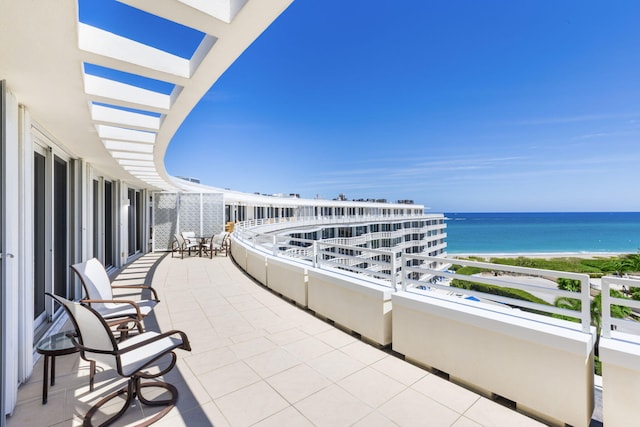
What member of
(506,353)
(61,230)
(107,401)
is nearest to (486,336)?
(506,353)

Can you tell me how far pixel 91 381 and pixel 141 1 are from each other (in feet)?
10.5

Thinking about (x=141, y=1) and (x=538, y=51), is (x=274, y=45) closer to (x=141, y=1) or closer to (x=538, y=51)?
(x=141, y=1)

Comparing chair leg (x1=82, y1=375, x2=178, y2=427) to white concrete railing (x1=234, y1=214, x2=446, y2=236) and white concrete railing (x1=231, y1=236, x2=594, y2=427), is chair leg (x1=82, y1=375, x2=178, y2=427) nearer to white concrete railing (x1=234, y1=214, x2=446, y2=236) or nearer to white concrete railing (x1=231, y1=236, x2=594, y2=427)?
white concrete railing (x1=231, y1=236, x2=594, y2=427)

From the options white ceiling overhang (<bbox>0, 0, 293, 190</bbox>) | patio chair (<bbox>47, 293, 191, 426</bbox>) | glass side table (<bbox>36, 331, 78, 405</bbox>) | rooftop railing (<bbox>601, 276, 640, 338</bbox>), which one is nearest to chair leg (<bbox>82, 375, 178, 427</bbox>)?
patio chair (<bbox>47, 293, 191, 426</bbox>)

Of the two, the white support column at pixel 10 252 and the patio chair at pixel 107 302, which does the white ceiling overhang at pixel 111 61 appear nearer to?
the white support column at pixel 10 252

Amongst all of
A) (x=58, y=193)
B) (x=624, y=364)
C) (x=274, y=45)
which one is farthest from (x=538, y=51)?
(x=58, y=193)

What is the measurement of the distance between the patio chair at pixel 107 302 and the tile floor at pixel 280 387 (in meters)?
0.51

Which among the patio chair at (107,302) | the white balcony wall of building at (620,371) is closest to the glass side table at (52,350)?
the patio chair at (107,302)

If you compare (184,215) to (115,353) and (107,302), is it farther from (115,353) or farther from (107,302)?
(115,353)

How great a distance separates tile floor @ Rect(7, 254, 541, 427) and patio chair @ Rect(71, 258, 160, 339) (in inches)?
20.3

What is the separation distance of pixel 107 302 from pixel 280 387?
220cm

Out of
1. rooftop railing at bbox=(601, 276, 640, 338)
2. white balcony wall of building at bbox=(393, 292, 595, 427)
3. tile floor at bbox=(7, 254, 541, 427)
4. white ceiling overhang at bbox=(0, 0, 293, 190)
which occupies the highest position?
white ceiling overhang at bbox=(0, 0, 293, 190)

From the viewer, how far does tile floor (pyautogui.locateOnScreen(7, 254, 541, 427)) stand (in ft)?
7.13

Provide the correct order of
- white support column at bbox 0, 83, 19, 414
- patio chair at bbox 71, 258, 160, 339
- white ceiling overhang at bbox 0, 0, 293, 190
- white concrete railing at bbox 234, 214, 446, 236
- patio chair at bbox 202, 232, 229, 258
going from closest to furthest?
1. white ceiling overhang at bbox 0, 0, 293, 190
2. white support column at bbox 0, 83, 19, 414
3. patio chair at bbox 71, 258, 160, 339
4. patio chair at bbox 202, 232, 229, 258
5. white concrete railing at bbox 234, 214, 446, 236
